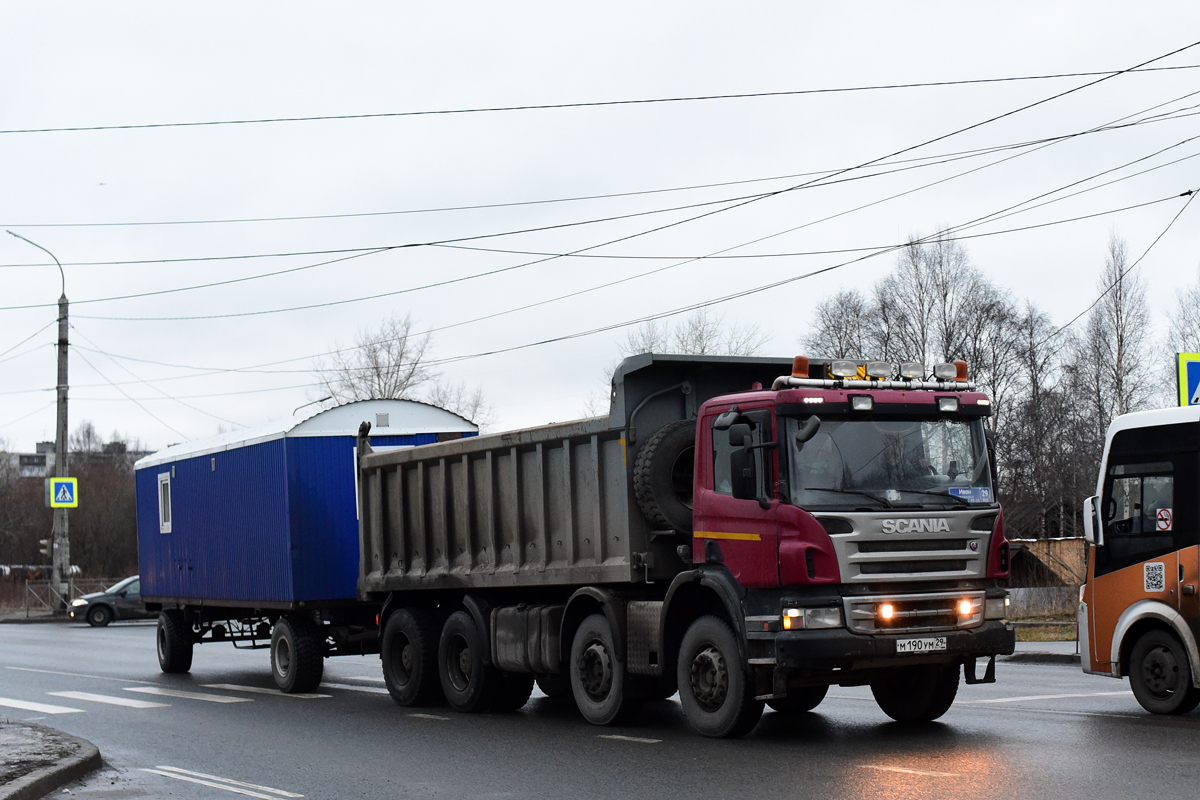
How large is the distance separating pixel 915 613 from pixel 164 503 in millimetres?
14380

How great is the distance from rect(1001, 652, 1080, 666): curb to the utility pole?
87.8 ft

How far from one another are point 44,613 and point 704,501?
38.5m

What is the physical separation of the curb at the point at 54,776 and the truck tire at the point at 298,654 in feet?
17.3

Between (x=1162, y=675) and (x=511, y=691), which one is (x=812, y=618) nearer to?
(x=1162, y=675)

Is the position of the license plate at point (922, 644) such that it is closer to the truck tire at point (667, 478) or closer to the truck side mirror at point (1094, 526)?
the truck tire at point (667, 478)

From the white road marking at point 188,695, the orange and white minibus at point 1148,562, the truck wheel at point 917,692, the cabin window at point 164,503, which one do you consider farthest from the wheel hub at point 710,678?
the cabin window at point 164,503

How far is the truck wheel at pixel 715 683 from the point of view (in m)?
10.4

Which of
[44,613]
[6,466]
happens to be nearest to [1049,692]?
[44,613]

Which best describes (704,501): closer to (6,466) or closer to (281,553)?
(281,553)

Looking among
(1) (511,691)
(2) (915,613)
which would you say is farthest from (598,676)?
(2) (915,613)

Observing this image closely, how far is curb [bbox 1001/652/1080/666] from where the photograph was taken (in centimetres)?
1800

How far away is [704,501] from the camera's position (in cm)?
1094

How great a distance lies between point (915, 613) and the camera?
10180 mm

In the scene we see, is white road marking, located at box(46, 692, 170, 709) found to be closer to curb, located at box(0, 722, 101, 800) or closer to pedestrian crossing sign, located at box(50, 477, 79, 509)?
curb, located at box(0, 722, 101, 800)
